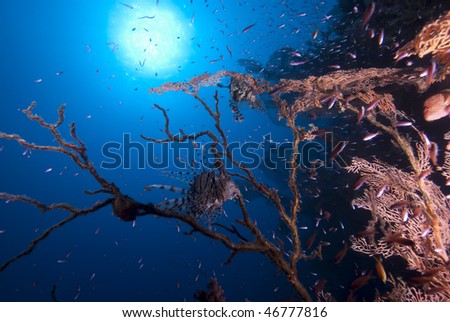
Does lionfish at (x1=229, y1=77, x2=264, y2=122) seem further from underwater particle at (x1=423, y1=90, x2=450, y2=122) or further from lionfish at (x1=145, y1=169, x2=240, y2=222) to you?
underwater particle at (x1=423, y1=90, x2=450, y2=122)

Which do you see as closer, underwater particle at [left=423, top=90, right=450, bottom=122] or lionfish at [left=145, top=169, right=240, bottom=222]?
lionfish at [left=145, top=169, right=240, bottom=222]

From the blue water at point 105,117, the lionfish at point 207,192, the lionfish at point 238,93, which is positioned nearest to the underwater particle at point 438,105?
the lionfish at point 238,93

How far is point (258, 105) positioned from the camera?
7.02 meters

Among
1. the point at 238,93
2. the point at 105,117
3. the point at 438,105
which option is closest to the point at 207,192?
the point at 238,93

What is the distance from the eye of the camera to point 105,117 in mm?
55688

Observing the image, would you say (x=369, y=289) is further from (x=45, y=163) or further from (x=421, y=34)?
(x=45, y=163)

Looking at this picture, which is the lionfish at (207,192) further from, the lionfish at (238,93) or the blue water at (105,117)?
the blue water at (105,117)

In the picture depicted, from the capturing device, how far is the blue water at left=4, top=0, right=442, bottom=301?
78.3 feet

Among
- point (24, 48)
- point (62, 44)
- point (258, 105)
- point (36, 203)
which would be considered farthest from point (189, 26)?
point (36, 203)

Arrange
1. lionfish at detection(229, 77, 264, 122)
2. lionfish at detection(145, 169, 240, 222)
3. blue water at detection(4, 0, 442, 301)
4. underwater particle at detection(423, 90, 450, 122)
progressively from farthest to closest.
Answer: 1. blue water at detection(4, 0, 442, 301)
2. lionfish at detection(229, 77, 264, 122)
3. underwater particle at detection(423, 90, 450, 122)
4. lionfish at detection(145, 169, 240, 222)

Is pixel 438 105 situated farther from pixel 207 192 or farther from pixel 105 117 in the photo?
pixel 105 117

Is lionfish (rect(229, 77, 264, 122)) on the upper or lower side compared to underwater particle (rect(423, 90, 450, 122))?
upper

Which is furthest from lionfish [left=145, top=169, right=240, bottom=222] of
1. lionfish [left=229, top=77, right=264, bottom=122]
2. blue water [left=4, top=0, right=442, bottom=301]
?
blue water [left=4, top=0, right=442, bottom=301]

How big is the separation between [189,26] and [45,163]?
1509 inches
